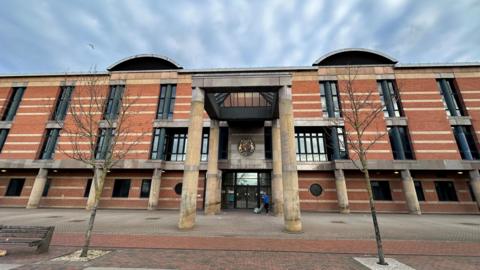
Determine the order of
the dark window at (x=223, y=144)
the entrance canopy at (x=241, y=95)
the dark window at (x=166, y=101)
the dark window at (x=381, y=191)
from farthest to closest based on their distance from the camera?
the dark window at (x=166, y=101) → the dark window at (x=223, y=144) → the dark window at (x=381, y=191) → the entrance canopy at (x=241, y=95)

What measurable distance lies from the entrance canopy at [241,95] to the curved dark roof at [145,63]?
1124 cm

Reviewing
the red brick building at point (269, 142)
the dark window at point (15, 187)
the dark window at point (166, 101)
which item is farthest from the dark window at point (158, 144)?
the dark window at point (15, 187)

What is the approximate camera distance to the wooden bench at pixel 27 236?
6.42 metres

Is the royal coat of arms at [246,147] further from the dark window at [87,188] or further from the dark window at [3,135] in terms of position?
the dark window at [3,135]

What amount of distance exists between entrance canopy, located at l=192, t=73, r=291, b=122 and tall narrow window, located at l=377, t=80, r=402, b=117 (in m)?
13.7

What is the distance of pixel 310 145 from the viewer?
73.2 ft

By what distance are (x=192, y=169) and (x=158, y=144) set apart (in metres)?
12.2

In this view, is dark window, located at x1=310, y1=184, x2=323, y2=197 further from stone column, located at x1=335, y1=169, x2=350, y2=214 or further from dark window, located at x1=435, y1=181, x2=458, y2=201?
dark window, located at x1=435, y1=181, x2=458, y2=201

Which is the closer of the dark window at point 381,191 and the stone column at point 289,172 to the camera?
the stone column at point 289,172

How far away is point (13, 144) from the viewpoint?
22.9 metres

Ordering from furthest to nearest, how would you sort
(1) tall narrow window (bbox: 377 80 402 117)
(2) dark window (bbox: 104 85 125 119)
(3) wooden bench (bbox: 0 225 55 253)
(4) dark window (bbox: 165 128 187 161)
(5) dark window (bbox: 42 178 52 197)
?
(2) dark window (bbox: 104 85 125 119), (4) dark window (bbox: 165 128 187 161), (5) dark window (bbox: 42 178 52 197), (1) tall narrow window (bbox: 377 80 402 117), (3) wooden bench (bbox: 0 225 55 253)

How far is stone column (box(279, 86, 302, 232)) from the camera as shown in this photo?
34.7 feet

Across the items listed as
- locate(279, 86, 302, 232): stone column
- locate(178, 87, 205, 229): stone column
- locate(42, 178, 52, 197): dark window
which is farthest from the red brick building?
locate(279, 86, 302, 232): stone column

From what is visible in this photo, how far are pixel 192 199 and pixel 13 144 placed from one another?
26.3 metres
